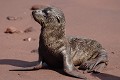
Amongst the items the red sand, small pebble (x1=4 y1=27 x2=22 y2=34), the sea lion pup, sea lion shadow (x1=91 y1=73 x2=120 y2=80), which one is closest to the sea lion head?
the sea lion pup

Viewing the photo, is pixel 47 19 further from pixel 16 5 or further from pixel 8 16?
pixel 16 5

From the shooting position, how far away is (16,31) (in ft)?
41.0

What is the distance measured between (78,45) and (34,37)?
3.31 m

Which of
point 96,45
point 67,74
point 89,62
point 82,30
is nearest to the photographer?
point 67,74

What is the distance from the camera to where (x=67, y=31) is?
12.9 meters

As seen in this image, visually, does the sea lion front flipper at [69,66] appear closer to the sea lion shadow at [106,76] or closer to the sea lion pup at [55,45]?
the sea lion pup at [55,45]

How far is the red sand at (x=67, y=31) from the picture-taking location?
310 inches

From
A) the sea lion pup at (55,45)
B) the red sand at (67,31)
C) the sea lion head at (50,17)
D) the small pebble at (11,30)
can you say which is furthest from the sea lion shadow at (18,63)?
the small pebble at (11,30)

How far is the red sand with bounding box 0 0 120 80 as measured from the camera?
310 inches

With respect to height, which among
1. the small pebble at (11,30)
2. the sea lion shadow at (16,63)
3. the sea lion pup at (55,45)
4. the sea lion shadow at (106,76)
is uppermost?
the sea lion pup at (55,45)

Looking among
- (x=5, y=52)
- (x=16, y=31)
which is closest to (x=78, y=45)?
(x=5, y=52)

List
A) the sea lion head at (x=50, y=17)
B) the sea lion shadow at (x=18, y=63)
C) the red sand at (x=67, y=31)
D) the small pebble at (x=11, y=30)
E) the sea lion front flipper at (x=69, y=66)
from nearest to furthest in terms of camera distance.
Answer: the sea lion front flipper at (x=69, y=66) < the red sand at (x=67, y=31) < the sea lion head at (x=50, y=17) < the sea lion shadow at (x=18, y=63) < the small pebble at (x=11, y=30)

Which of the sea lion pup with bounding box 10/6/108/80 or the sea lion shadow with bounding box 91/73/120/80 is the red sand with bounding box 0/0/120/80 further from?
the sea lion pup with bounding box 10/6/108/80

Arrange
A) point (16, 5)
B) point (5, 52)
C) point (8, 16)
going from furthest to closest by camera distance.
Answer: point (16, 5), point (8, 16), point (5, 52)
